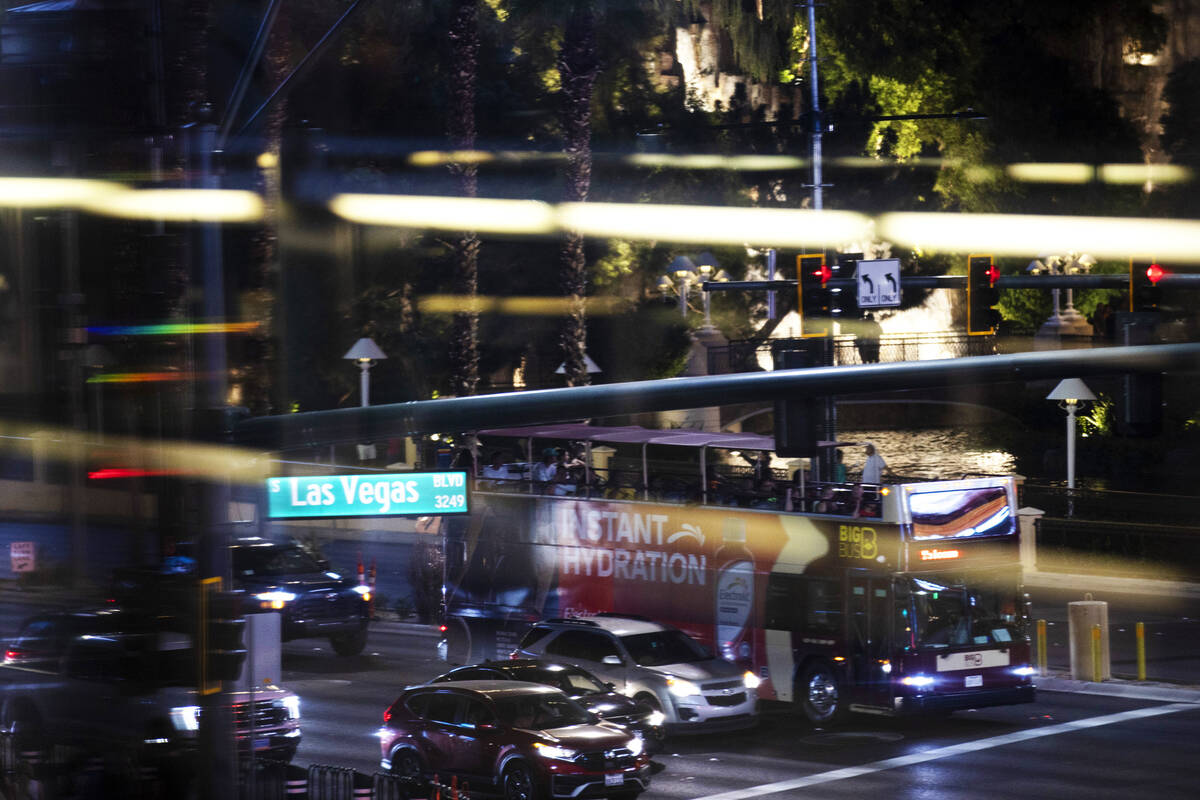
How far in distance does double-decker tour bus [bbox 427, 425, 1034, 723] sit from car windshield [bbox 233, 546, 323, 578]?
3015 mm

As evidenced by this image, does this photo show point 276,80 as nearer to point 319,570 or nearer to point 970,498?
point 319,570

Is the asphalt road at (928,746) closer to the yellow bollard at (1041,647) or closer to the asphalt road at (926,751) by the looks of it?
the asphalt road at (926,751)

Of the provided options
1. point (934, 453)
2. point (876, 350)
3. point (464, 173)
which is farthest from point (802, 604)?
point (876, 350)

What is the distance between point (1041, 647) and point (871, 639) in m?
5.39

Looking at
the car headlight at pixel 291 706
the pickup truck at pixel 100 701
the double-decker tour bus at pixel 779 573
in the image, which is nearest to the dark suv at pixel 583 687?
the car headlight at pixel 291 706

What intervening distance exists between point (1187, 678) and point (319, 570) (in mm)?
15485

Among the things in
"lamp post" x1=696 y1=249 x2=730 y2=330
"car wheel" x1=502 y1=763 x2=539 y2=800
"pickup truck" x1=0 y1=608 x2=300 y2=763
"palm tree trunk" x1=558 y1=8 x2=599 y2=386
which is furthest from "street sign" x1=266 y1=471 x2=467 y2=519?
"lamp post" x1=696 y1=249 x2=730 y2=330

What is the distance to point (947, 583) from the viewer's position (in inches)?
833

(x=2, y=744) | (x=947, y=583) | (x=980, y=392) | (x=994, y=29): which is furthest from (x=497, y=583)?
(x=980, y=392)

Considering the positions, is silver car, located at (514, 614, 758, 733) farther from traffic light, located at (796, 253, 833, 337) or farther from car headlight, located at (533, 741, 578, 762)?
traffic light, located at (796, 253, 833, 337)

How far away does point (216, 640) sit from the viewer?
10.6m

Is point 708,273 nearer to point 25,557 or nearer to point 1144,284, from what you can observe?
point 25,557

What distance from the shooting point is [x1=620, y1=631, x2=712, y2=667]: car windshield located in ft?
68.9

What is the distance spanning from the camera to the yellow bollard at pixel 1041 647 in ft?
80.0
